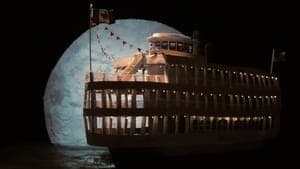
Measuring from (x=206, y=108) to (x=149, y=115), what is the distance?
3498 millimetres

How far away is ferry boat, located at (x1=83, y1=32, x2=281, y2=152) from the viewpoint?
23.3m

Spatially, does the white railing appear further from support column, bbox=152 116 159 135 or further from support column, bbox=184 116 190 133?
support column, bbox=184 116 190 133

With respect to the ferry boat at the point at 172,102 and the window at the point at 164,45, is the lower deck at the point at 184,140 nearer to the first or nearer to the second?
the ferry boat at the point at 172,102

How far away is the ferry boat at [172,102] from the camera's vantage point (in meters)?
23.3

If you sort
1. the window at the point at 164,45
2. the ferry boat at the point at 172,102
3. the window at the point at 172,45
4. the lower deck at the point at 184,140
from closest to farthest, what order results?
the lower deck at the point at 184,140
the ferry boat at the point at 172,102
the window at the point at 164,45
the window at the point at 172,45

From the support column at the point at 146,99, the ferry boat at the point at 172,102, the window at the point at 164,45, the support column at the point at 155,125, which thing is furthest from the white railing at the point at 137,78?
the window at the point at 164,45

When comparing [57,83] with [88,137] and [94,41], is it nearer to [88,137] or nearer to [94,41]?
[94,41]

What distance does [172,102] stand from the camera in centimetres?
2427

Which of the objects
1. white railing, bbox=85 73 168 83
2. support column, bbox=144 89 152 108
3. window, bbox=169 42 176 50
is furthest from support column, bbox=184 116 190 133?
window, bbox=169 42 176 50

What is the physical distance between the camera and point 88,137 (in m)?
24.1

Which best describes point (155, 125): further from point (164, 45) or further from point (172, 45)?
point (172, 45)

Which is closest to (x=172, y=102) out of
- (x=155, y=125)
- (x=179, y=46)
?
(x=155, y=125)

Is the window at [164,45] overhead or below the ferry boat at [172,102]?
overhead

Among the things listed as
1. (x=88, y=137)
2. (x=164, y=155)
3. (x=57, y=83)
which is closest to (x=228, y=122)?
(x=164, y=155)
